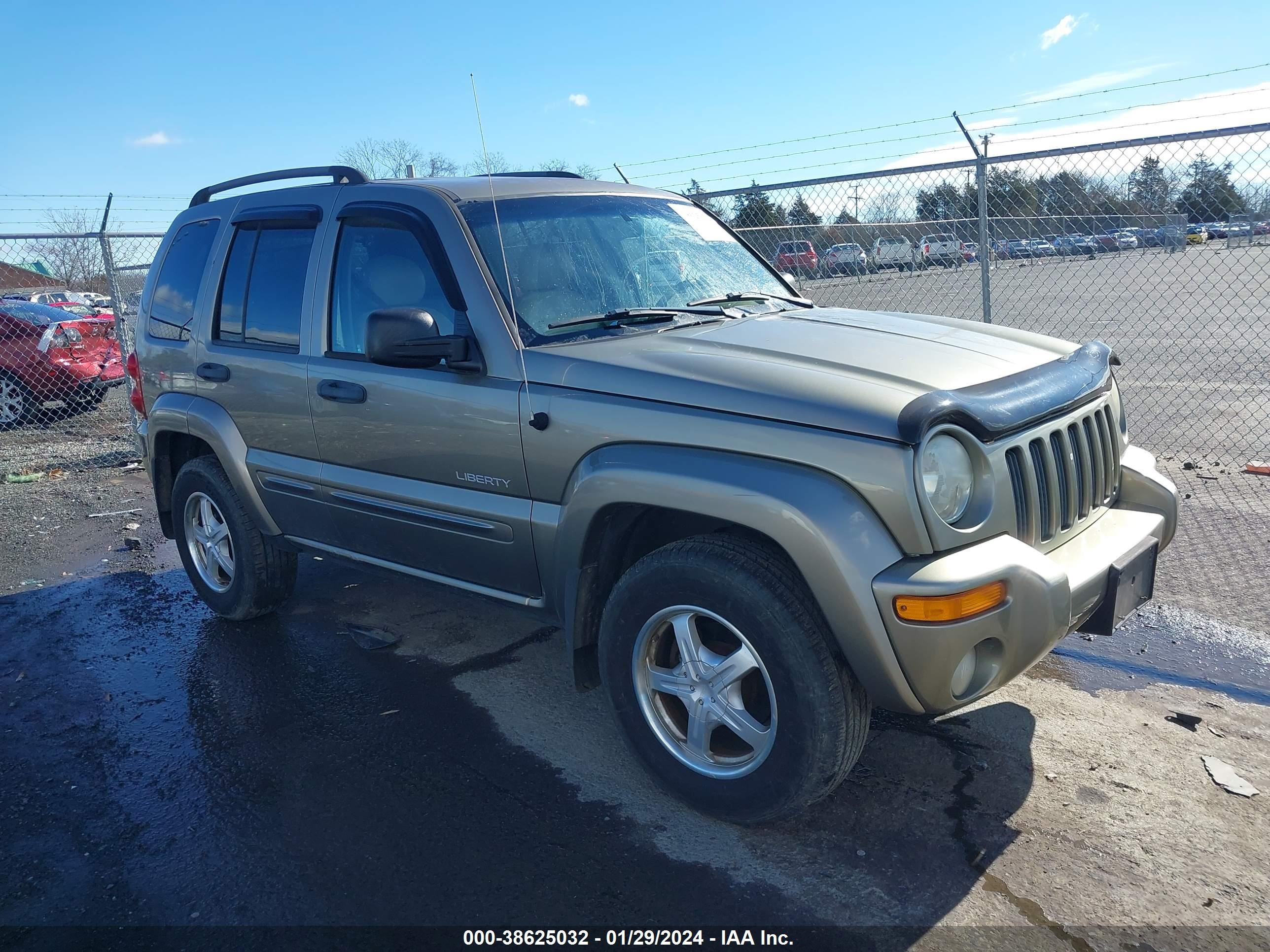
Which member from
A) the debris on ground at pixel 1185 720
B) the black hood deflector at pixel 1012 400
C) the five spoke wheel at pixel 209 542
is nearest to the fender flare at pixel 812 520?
the black hood deflector at pixel 1012 400

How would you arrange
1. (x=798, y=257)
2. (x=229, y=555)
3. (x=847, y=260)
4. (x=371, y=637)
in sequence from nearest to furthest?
(x=371, y=637) → (x=229, y=555) → (x=847, y=260) → (x=798, y=257)

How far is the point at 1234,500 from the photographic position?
6.17 meters

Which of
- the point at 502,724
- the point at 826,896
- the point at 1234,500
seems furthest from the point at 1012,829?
the point at 1234,500

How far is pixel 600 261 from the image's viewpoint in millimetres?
3934

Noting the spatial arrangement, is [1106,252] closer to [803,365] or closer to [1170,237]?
[1170,237]

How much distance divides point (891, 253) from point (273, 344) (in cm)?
511

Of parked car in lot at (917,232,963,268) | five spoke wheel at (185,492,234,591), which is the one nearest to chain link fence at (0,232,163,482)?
five spoke wheel at (185,492,234,591)

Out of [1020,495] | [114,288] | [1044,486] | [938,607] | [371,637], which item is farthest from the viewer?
[114,288]

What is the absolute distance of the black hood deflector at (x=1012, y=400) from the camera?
272 cm

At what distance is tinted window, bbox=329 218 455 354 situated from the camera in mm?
3797

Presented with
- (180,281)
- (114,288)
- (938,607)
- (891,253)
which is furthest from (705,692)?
(114,288)

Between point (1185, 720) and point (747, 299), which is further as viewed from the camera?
point (747, 299)

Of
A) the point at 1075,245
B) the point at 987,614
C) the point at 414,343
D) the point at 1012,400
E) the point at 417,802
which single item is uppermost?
the point at 1075,245

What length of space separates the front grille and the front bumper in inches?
4.6
